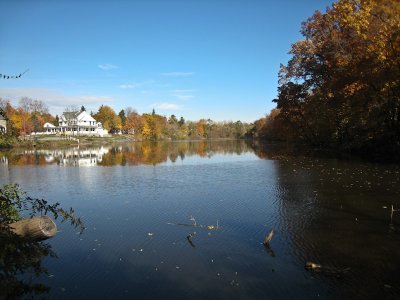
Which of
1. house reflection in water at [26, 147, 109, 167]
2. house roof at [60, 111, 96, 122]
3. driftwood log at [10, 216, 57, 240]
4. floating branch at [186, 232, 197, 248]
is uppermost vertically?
house roof at [60, 111, 96, 122]

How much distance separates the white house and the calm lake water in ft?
330

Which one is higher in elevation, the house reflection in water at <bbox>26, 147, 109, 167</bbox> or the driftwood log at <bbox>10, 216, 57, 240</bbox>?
the driftwood log at <bbox>10, 216, 57, 240</bbox>

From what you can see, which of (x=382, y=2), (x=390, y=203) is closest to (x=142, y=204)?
(x=390, y=203)

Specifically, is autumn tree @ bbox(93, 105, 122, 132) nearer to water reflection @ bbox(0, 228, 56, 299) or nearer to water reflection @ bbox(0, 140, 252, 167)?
water reflection @ bbox(0, 140, 252, 167)

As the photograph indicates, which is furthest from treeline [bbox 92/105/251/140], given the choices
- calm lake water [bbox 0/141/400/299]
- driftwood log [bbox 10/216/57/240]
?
driftwood log [bbox 10/216/57/240]

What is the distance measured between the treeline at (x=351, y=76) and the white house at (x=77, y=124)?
8508cm

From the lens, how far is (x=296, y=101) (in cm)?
5031

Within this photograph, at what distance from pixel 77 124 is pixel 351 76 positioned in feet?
332

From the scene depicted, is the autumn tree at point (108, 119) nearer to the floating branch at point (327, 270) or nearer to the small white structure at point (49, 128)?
the small white structure at point (49, 128)

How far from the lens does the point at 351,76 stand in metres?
33.1

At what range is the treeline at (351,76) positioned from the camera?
29281 mm

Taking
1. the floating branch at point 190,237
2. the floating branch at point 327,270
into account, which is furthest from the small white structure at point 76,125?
the floating branch at point 327,270

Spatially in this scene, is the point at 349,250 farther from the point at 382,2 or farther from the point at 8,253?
the point at 382,2

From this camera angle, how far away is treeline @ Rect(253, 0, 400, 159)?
29.3 metres
